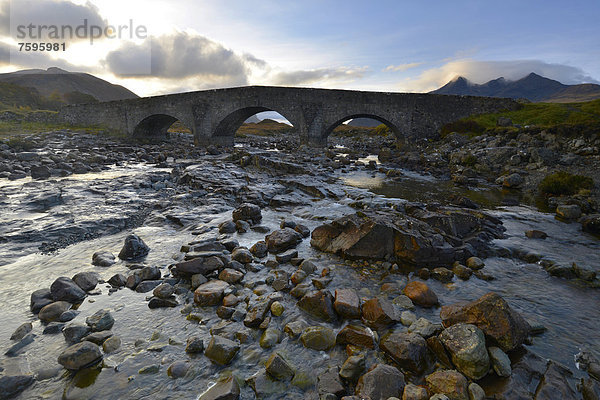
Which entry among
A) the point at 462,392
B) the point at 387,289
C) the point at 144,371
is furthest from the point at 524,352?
the point at 144,371

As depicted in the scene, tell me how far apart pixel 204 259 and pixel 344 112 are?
2639cm

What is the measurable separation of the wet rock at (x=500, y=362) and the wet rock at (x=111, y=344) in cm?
409

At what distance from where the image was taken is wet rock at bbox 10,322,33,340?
324cm

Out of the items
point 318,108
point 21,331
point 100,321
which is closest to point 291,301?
point 100,321

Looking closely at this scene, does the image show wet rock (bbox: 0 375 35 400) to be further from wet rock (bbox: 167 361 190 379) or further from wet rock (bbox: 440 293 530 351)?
wet rock (bbox: 440 293 530 351)

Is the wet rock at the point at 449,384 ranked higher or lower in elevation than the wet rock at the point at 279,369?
higher

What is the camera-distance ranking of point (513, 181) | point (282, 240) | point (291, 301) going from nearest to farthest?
point (291, 301)
point (282, 240)
point (513, 181)

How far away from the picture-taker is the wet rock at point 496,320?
10.1ft

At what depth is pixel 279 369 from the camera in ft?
9.37

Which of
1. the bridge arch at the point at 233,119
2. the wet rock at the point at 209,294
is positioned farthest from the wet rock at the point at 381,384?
the bridge arch at the point at 233,119

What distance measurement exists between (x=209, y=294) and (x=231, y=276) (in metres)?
0.60

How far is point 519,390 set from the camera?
104 inches

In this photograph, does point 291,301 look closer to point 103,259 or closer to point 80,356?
point 80,356

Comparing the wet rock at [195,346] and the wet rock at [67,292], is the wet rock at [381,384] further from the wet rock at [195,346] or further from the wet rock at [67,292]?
the wet rock at [67,292]
